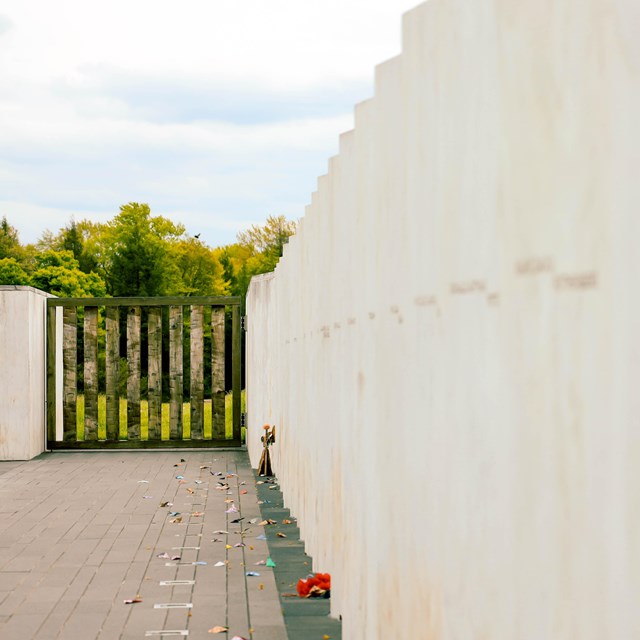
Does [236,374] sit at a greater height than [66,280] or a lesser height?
lesser

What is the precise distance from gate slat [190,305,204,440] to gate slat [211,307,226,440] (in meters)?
0.18

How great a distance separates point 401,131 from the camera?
3287 mm

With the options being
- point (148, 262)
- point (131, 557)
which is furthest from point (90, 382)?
point (148, 262)

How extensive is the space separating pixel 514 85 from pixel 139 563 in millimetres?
5156

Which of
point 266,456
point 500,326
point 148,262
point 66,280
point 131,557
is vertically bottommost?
point 131,557

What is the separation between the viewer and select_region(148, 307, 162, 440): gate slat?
45.9 ft

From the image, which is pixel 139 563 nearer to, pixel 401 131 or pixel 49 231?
pixel 401 131

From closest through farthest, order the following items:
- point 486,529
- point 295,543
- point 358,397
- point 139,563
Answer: point 486,529 < point 358,397 < point 139,563 < point 295,543

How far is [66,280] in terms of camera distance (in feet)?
197

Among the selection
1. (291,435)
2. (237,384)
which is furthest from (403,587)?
(237,384)

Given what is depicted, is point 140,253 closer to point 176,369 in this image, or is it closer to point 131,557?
point 176,369

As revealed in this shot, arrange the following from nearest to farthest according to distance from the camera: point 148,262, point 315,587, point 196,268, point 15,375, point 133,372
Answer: point 315,587, point 15,375, point 133,372, point 148,262, point 196,268

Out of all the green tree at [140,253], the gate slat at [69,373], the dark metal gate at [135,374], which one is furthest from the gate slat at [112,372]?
the green tree at [140,253]

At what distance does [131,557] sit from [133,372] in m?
7.44
